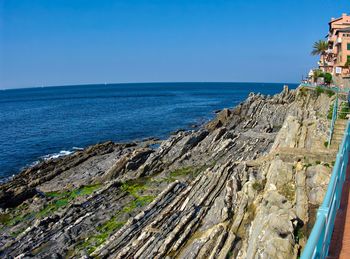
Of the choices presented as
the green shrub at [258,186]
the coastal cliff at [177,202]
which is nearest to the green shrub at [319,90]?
the coastal cliff at [177,202]

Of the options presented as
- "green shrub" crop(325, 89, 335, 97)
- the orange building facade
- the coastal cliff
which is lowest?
the coastal cliff

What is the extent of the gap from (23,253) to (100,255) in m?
5.69

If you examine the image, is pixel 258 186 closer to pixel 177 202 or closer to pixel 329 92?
pixel 177 202

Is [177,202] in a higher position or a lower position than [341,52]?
lower

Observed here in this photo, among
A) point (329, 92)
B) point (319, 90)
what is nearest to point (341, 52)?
point (319, 90)

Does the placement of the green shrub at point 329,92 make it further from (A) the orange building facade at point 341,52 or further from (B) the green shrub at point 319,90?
(A) the orange building facade at point 341,52

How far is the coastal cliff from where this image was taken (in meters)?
17.3

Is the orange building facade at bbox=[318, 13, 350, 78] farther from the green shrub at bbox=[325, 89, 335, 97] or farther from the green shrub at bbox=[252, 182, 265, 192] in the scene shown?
the green shrub at bbox=[252, 182, 265, 192]

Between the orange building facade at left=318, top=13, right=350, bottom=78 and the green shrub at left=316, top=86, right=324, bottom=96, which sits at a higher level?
the orange building facade at left=318, top=13, right=350, bottom=78

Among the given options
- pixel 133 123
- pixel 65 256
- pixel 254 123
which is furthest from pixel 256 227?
pixel 133 123

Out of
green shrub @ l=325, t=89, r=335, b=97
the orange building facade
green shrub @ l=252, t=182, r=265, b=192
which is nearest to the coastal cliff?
green shrub @ l=252, t=182, r=265, b=192

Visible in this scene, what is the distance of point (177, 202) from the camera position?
26.4 meters

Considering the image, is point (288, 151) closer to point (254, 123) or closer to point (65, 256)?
point (65, 256)

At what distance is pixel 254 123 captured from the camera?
5934 cm
